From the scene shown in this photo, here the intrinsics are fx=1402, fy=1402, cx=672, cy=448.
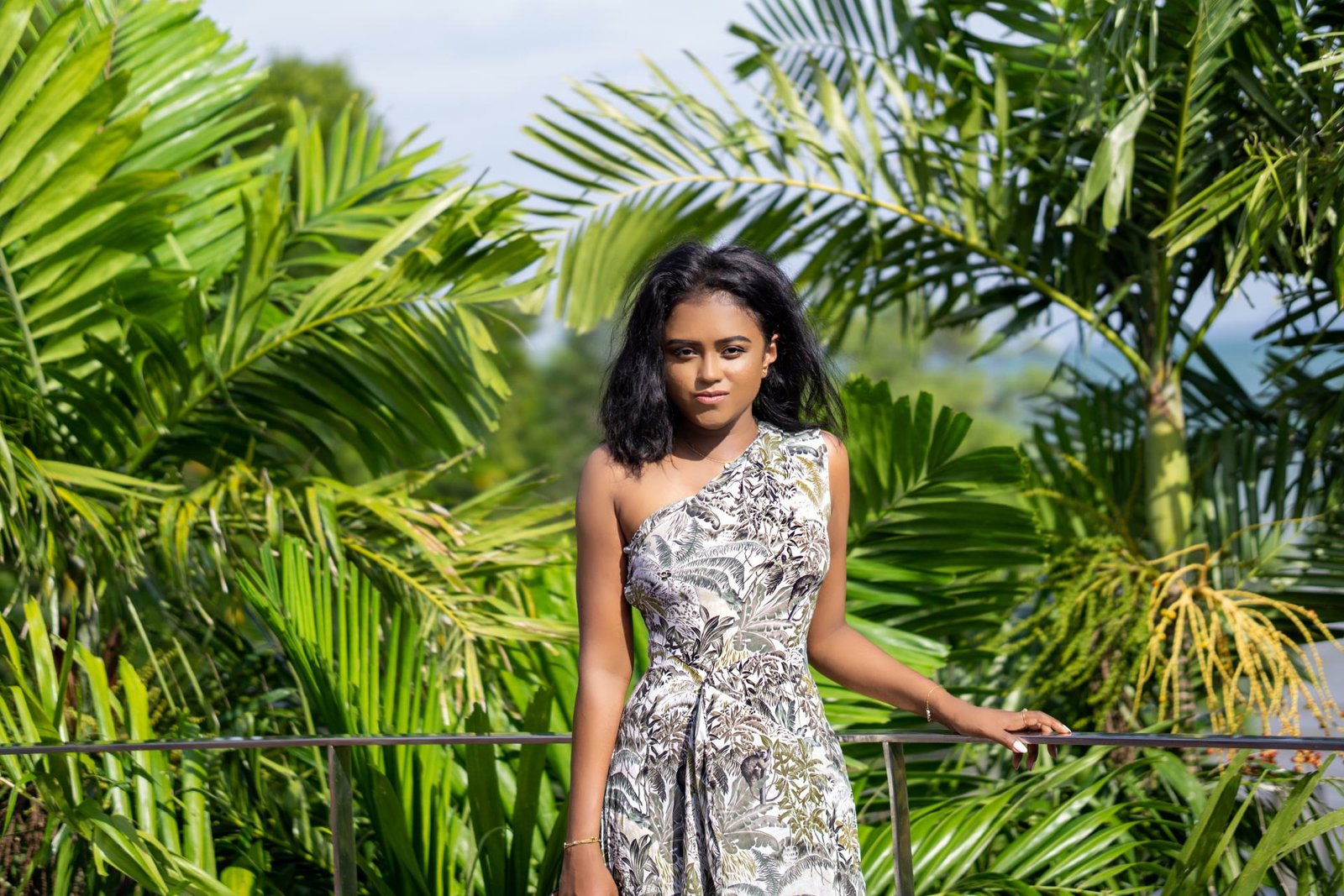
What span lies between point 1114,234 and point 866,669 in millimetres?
2854

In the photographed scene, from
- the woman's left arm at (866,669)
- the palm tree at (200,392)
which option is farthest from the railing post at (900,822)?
the palm tree at (200,392)

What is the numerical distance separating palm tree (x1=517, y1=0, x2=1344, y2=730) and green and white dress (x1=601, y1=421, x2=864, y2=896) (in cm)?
195

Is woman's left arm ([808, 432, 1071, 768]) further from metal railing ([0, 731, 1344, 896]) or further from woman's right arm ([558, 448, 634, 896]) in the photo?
woman's right arm ([558, 448, 634, 896])

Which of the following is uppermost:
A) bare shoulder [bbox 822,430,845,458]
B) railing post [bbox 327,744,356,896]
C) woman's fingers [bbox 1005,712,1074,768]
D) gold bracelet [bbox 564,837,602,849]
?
bare shoulder [bbox 822,430,845,458]

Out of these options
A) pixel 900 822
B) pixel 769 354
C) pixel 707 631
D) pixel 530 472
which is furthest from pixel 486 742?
pixel 530 472

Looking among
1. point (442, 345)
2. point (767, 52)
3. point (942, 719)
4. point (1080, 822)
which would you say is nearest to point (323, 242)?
point (442, 345)

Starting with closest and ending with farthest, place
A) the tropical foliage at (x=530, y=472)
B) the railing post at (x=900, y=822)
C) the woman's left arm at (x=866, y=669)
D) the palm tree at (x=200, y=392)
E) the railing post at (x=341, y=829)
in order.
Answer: the woman's left arm at (x=866, y=669)
the railing post at (x=900, y=822)
the railing post at (x=341, y=829)
the tropical foliage at (x=530, y=472)
the palm tree at (x=200, y=392)

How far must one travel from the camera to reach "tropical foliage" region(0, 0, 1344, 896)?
9.16ft

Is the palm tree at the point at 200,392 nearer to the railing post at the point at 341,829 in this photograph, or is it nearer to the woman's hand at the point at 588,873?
the railing post at the point at 341,829

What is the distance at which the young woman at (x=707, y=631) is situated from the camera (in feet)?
5.07

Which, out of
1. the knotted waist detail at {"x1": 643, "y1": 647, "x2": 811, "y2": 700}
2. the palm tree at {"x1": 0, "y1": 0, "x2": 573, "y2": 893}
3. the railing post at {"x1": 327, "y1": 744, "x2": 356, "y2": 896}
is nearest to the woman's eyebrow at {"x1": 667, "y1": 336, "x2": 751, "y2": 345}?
the knotted waist detail at {"x1": 643, "y1": 647, "x2": 811, "y2": 700}

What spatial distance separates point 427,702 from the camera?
293 cm

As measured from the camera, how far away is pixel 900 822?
1957 millimetres

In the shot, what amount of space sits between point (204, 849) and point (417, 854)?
0.42 metres
